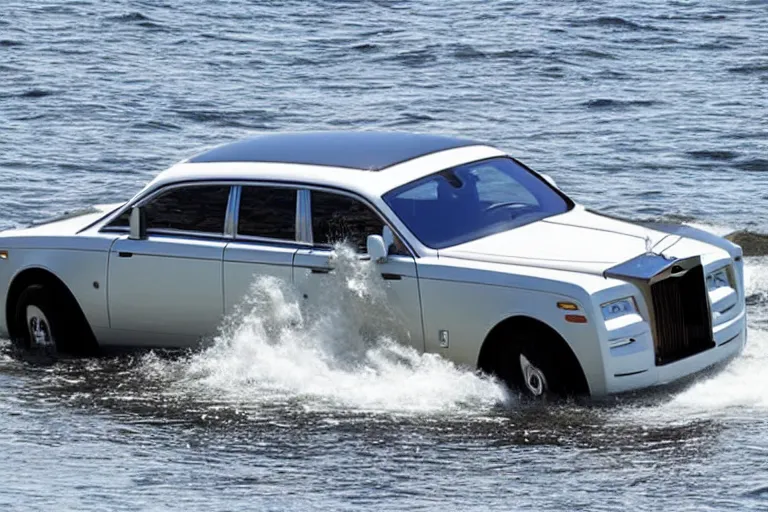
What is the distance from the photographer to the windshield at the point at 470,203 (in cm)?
1078

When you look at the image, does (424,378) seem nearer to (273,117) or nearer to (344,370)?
(344,370)

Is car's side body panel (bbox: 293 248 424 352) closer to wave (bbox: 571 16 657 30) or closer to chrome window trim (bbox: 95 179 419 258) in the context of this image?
chrome window trim (bbox: 95 179 419 258)

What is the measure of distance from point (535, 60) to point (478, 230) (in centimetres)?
1836

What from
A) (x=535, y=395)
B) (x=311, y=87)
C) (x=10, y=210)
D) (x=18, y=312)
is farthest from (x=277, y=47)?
(x=535, y=395)

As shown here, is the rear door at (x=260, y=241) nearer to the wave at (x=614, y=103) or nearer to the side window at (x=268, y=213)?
the side window at (x=268, y=213)

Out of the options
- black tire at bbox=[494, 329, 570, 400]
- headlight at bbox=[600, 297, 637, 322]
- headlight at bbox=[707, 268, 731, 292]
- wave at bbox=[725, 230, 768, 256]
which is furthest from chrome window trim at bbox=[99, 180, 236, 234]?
wave at bbox=[725, 230, 768, 256]

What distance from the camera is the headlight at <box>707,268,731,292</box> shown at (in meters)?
10.5

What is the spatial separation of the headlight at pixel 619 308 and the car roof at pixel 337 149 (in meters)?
1.91

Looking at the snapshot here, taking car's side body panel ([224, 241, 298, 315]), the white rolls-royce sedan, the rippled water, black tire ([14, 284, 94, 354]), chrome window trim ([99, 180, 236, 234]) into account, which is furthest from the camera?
black tire ([14, 284, 94, 354])

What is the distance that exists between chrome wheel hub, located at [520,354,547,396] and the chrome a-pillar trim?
1.67 meters

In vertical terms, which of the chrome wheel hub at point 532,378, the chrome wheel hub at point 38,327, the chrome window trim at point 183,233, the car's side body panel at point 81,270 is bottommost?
the chrome wheel hub at point 532,378

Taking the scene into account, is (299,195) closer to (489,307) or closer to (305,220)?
(305,220)

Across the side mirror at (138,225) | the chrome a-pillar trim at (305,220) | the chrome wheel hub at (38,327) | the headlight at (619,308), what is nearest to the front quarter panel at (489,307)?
the headlight at (619,308)

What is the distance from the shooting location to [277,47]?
31.0 meters
